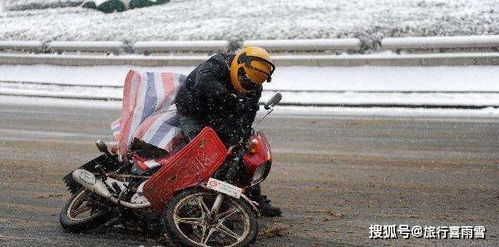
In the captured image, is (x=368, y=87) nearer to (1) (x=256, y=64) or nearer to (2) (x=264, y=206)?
(2) (x=264, y=206)

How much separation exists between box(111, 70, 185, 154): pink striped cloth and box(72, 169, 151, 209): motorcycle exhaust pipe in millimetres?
353

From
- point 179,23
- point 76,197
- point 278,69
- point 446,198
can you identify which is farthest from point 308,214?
point 179,23

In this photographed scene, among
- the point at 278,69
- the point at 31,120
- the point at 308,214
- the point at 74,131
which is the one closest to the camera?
the point at 308,214

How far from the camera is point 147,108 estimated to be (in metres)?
6.65

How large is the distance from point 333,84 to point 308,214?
11.9m

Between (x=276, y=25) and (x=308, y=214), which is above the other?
(x=276, y=25)

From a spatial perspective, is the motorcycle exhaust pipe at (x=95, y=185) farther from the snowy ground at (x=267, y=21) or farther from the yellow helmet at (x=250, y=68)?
the snowy ground at (x=267, y=21)

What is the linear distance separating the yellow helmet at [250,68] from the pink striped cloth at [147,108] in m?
0.69

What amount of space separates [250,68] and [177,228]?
1366 mm

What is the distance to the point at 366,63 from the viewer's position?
1917cm

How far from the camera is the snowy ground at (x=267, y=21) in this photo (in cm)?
2205

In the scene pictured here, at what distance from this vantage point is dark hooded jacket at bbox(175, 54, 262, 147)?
19.9 ft

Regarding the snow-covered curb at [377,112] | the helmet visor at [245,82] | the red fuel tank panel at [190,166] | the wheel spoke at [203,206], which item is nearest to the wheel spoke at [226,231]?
the wheel spoke at [203,206]

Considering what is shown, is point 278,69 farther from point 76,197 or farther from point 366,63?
point 76,197
